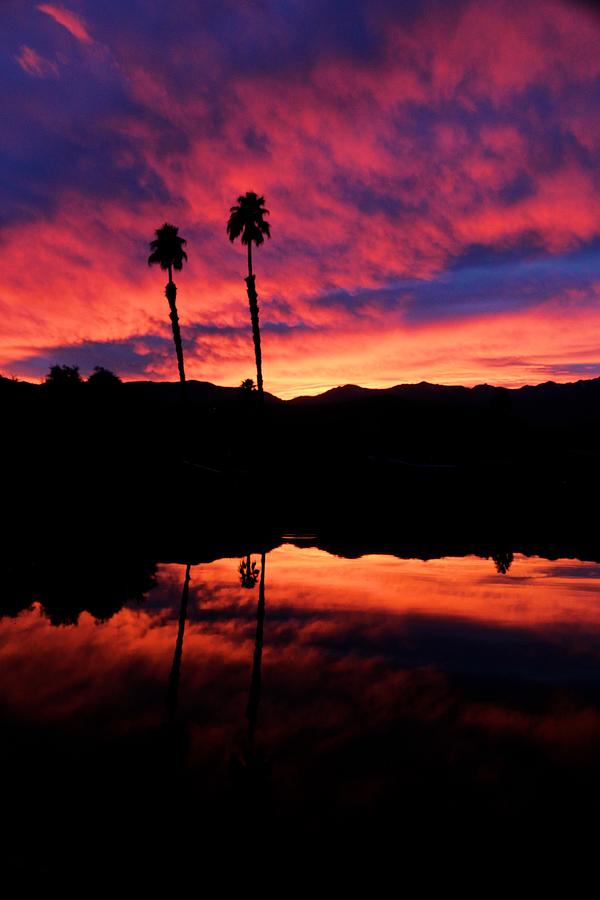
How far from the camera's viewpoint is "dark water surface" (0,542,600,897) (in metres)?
4.22

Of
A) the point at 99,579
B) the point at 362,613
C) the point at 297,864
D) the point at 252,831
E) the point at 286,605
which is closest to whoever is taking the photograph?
the point at 297,864

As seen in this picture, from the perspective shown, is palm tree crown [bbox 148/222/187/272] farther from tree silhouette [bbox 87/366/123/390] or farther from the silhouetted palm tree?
the silhouetted palm tree

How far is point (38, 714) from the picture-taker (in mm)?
6496

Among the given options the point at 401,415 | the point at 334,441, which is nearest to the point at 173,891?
the point at 334,441

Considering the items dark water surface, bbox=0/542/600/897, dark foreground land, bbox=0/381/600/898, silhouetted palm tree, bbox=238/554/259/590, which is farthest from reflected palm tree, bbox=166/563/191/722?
silhouetted palm tree, bbox=238/554/259/590

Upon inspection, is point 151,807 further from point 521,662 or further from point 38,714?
point 521,662

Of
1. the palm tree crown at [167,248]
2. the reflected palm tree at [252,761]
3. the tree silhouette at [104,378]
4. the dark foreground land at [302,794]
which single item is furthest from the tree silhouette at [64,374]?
the reflected palm tree at [252,761]

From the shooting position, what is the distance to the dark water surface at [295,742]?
4.22 meters

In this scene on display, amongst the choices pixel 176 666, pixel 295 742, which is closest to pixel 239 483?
pixel 176 666

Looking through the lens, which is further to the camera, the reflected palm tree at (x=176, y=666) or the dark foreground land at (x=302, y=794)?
the reflected palm tree at (x=176, y=666)

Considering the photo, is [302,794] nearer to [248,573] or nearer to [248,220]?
[248,573]

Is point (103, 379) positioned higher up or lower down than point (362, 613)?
higher up

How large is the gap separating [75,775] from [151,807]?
0.97 metres

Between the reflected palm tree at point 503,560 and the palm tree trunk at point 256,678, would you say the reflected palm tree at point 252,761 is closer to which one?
the palm tree trunk at point 256,678
